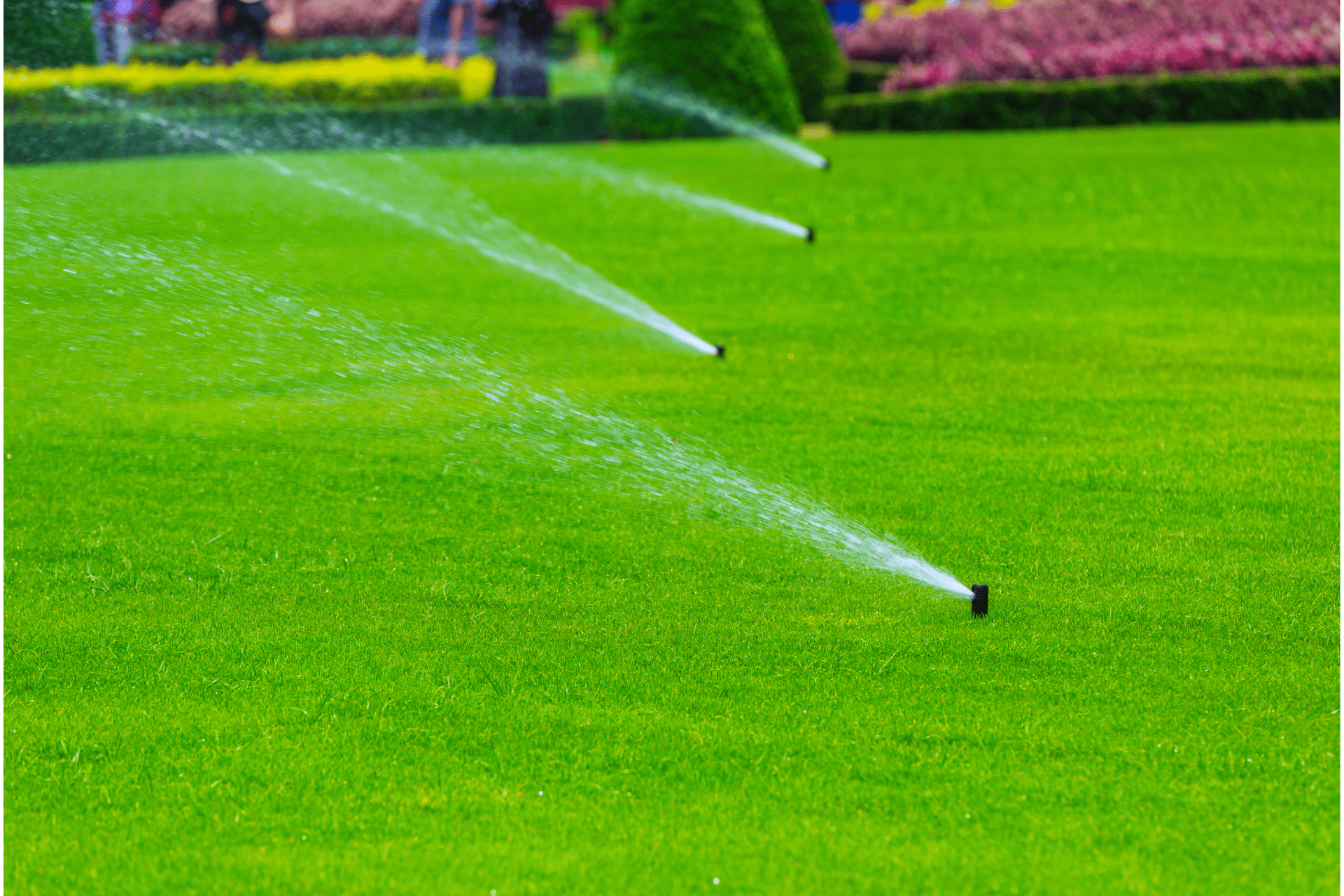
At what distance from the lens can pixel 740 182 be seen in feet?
Result: 45.8

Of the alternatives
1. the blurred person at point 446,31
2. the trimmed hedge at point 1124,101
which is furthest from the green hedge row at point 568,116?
the blurred person at point 446,31

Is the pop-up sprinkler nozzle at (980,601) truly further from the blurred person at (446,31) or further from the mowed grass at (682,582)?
the blurred person at (446,31)

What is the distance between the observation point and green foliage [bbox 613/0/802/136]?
55.6 ft

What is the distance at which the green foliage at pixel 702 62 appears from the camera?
55.6 feet

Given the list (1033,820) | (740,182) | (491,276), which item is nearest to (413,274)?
(491,276)

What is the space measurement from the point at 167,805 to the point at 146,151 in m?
14.0

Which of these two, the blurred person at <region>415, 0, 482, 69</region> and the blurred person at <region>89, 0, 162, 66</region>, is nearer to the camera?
the blurred person at <region>415, 0, 482, 69</region>

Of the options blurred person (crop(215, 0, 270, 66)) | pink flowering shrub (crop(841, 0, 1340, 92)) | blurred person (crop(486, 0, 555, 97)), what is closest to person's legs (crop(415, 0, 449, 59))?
blurred person (crop(215, 0, 270, 66))

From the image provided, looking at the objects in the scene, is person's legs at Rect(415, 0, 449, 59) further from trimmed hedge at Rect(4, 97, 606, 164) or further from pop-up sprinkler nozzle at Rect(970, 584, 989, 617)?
pop-up sprinkler nozzle at Rect(970, 584, 989, 617)

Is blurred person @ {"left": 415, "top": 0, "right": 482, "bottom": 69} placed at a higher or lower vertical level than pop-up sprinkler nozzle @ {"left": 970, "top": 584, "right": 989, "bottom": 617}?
higher

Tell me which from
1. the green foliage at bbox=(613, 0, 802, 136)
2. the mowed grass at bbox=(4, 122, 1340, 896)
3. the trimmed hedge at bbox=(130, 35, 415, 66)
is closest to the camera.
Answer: the mowed grass at bbox=(4, 122, 1340, 896)

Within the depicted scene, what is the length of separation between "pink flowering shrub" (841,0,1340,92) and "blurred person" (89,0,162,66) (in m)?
10.2

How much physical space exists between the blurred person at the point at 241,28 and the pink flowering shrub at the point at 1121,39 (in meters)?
9.91

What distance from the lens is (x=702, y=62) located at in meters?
17.0
